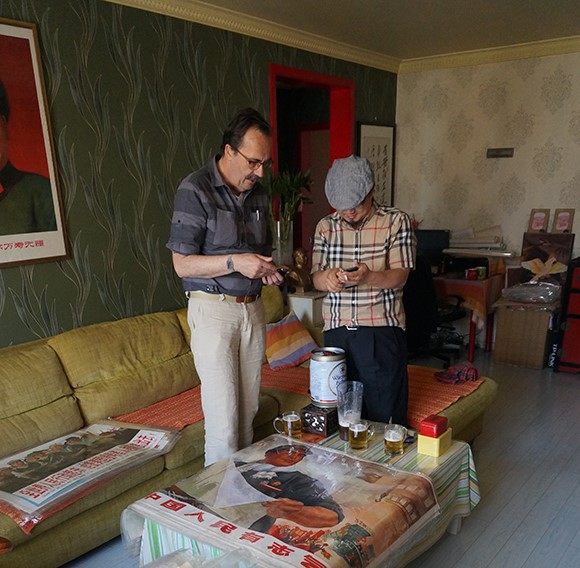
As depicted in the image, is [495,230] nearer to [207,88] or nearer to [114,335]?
[207,88]

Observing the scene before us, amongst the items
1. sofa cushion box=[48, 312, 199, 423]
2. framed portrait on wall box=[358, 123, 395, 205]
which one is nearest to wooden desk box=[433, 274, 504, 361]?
framed portrait on wall box=[358, 123, 395, 205]

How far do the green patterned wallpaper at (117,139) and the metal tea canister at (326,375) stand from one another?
4.42ft

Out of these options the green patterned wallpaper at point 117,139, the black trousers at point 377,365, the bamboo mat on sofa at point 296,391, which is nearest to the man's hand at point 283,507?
the black trousers at point 377,365

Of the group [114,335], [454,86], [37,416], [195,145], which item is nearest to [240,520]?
[37,416]

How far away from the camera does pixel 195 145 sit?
10.2 ft

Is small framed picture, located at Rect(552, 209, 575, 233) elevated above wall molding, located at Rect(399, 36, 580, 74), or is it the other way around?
wall molding, located at Rect(399, 36, 580, 74)

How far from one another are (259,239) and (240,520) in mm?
1009

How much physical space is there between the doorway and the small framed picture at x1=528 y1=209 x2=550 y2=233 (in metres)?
1.56

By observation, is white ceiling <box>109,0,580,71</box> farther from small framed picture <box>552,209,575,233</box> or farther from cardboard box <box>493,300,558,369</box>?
cardboard box <box>493,300,558,369</box>

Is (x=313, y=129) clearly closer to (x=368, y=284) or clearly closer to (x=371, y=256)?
(x=371, y=256)

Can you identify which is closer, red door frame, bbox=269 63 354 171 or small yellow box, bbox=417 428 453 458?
small yellow box, bbox=417 428 453 458

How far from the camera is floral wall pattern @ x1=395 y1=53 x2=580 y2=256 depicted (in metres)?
4.04

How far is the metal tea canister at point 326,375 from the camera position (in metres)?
1.93

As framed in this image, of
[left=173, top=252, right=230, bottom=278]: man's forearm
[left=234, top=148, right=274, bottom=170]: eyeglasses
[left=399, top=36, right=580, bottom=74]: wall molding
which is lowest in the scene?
[left=173, top=252, right=230, bottom=278]: man's forearm
